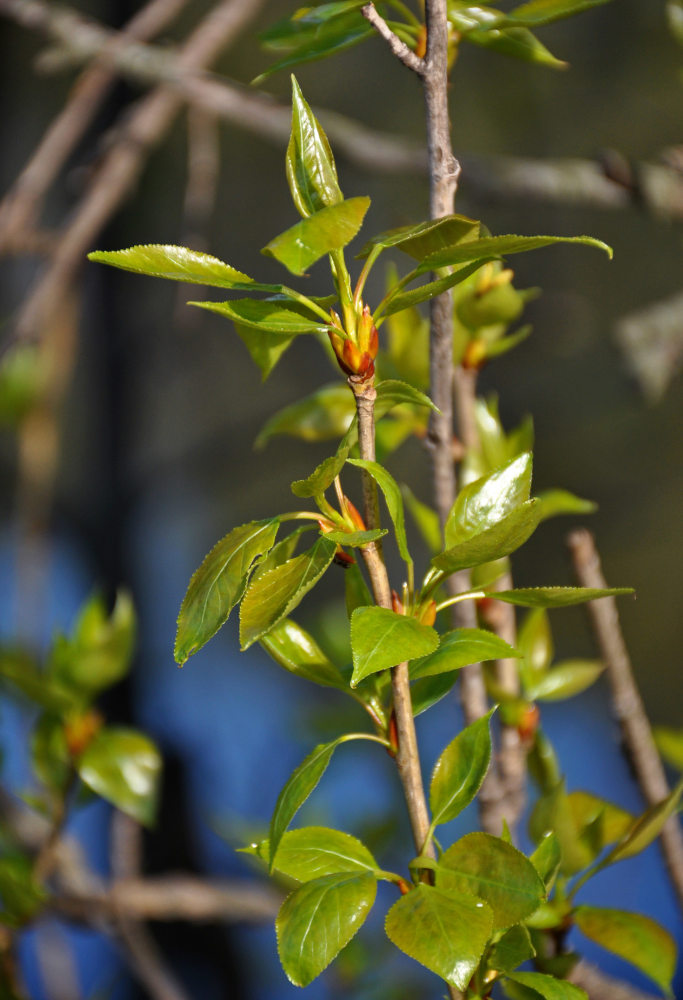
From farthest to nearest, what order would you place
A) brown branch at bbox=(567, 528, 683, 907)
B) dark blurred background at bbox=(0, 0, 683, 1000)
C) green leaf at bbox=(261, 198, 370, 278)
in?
dark blurred background at bbox=(0, 0, 683, 1000)
brown branch at bbox=(567, 528, 683, 907)
green leaf at bbox=(261, 198, 370, 278)

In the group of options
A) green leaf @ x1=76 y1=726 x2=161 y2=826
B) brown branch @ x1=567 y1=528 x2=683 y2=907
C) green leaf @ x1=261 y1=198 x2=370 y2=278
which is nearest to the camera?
green leaf @ x1=261 y1=198 x2=370 y2=278

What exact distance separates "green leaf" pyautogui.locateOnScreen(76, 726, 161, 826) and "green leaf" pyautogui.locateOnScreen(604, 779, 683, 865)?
22 centimetres

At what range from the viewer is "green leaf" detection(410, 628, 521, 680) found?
0.17 meters

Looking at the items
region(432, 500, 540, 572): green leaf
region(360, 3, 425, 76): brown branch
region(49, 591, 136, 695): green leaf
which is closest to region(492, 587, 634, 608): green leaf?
region(432, 500, 540, 572): green leaf

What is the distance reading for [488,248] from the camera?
0.49 feet

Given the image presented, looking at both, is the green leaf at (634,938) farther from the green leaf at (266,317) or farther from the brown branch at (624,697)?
the green leaf at (266,317)

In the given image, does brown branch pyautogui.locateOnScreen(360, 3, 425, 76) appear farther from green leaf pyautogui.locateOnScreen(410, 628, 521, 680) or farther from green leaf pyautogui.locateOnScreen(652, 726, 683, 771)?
green leaf pyautogui.locateOnScreen(652, 726, 683, 771)

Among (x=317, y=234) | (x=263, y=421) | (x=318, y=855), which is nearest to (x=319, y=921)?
(x=318, y=855)

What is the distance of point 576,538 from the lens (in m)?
0.25

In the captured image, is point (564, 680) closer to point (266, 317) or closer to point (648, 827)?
point (648, 827)

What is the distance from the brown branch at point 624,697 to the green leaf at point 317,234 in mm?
147

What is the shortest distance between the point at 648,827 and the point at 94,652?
0.24 m

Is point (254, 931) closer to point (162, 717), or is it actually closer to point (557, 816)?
point (162, 717)

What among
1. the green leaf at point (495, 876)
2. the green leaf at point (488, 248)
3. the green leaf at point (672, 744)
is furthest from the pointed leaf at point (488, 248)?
the green leaf at point (672, 744)
